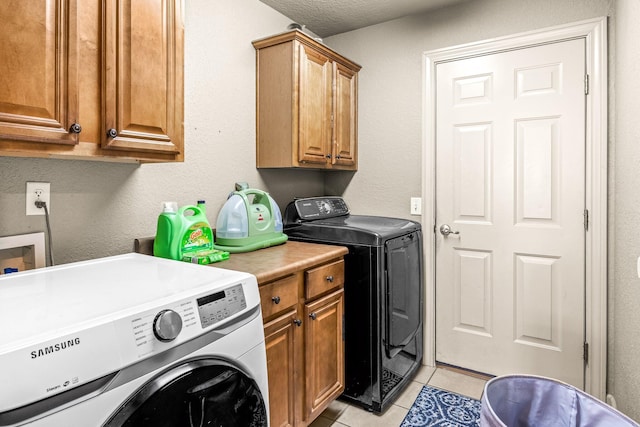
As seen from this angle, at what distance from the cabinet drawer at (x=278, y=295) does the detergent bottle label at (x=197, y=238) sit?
15.8 inches

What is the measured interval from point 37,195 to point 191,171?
2.41ft

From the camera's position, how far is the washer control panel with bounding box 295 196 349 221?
246 centimetres

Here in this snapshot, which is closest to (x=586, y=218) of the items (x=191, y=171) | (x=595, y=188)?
(x=595, y=188)

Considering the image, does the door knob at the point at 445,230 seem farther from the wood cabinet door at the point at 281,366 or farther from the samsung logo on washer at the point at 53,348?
the samsung logo on washer at the point at 53,348

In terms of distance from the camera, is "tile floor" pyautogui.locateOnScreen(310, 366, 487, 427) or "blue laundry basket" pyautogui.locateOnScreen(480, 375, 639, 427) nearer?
"blue laundry basket" pyautogui.locateOnScreen(480, 375, 639, 427)

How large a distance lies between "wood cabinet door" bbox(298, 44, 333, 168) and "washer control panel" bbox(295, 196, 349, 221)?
0.26m

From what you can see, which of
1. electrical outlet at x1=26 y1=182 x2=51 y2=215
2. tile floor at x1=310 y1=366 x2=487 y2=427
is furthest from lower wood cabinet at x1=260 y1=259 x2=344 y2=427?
electrical outlet at x1=26 y1=182 x2=51 y2=215

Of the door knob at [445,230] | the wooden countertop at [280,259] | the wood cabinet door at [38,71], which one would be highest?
the wood cabinet door at [38,71]

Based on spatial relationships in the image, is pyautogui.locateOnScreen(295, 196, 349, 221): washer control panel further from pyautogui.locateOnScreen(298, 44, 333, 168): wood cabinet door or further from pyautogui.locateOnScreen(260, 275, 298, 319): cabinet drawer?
pyautogui.locateOnScreen(260, 275, 298, 319): cabinet drawer

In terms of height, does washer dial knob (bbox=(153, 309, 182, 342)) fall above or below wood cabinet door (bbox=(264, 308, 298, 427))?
above

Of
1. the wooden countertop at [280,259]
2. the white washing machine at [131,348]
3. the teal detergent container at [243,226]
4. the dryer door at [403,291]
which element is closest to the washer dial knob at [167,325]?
the white washing machine at [131,348]

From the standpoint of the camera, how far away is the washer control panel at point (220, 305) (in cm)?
100

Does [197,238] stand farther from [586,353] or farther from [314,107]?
[586,353]

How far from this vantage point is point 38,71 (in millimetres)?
1062
